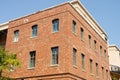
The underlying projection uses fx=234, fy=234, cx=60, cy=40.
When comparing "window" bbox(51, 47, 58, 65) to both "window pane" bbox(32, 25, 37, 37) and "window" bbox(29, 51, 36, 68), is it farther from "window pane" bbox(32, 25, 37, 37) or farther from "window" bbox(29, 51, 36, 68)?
"window pane" bbox(32, 25, 37, 37)

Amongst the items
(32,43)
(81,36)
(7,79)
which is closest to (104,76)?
(81,36)

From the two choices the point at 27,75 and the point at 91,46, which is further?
the point at 91,46

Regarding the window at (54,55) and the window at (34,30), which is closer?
the window at (54,55)

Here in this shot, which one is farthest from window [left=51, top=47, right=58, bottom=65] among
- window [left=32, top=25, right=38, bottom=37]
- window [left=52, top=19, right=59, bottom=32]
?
window [left=32, top=25, right=38, bottom=37]

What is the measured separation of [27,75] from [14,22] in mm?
8038

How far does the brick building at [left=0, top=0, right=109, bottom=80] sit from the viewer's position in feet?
81.8

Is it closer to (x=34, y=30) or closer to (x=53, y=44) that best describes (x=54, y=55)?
(x=53, y=44)

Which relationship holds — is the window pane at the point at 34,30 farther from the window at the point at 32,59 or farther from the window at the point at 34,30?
the window at the point at 32,59

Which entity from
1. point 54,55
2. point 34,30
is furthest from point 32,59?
point 34,30

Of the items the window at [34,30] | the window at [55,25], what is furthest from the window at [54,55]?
the window at [34,30]

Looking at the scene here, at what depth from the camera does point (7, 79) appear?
78.5ft

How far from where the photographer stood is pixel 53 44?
25875mm

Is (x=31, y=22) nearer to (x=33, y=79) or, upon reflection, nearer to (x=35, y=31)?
(x=35, y=31)

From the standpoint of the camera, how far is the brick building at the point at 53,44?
81.8 feet
